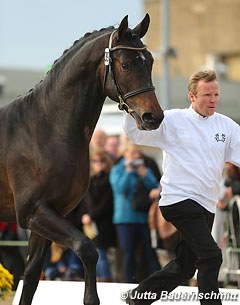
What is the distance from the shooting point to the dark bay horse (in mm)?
6223

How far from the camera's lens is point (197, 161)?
649 cm

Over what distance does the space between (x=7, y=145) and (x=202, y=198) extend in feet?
5.00

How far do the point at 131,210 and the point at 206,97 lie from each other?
479 cm

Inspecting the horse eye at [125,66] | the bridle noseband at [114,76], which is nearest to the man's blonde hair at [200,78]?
the bridle noseband at [114,76]

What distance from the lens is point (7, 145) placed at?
6719 millimetres

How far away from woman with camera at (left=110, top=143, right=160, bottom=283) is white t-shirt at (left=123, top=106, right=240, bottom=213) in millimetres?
4537

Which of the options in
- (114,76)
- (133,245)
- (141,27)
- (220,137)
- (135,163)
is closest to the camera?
(114,76)

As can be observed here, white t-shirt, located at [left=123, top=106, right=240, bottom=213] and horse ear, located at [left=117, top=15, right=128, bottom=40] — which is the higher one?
horse ear, located at [left=117, top=15, right=128, bottom=40]

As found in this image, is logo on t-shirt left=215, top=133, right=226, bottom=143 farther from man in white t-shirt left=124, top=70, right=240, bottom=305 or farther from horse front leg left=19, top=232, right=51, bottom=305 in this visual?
horse front leg left=19, top=232, right=51, bottom=305

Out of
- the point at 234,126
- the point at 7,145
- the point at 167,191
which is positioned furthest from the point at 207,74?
the point at 7,145

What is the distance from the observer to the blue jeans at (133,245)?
1110cm

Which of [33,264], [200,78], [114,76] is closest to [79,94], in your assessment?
[114,76]

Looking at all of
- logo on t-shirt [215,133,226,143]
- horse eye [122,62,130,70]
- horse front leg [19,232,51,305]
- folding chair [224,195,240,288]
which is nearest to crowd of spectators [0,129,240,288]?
folding chair [224,195,240,288]

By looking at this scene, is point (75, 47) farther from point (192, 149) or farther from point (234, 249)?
point (234, 249)
